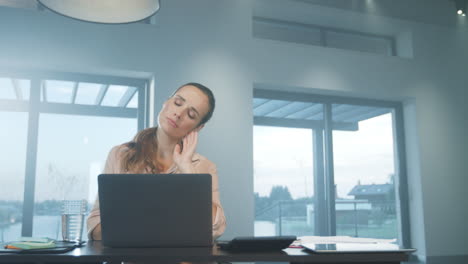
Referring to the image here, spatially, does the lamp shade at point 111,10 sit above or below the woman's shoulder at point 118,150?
above

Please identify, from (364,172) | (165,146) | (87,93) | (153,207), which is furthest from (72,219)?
(364,172)

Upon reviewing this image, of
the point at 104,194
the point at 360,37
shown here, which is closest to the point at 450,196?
the point at 360,37

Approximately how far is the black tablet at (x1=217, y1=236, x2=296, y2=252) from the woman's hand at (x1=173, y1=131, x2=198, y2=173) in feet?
2.83

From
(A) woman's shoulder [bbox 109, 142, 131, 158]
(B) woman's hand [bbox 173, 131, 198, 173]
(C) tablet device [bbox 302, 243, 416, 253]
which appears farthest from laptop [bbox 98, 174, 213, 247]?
(A) woman's shoulder [bbox 109, 142, 131, 158]

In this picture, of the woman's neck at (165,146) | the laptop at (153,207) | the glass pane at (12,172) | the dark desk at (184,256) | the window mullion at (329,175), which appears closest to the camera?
the dark desk at (184,256)

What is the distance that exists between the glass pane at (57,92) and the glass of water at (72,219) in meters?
2.77

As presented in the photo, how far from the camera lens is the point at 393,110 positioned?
562 centimetres

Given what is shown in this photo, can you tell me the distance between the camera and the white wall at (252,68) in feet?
13.8

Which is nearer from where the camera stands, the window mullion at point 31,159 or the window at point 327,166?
the window mullion at point 31,159

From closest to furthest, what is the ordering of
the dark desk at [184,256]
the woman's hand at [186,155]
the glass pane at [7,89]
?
1. the dark desk at [184,256]
2. the woman's hand at [186,155]
3. the glass pane at [7,89]

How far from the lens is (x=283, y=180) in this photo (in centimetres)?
509

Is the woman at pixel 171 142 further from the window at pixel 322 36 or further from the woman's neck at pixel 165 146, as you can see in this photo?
the window at pixel 322 36

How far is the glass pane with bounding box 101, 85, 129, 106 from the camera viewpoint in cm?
442

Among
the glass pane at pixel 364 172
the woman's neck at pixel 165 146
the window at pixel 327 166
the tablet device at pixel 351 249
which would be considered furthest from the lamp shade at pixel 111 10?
the glass pane at pixel 364 172
